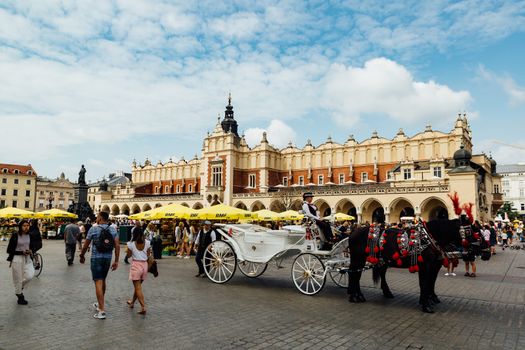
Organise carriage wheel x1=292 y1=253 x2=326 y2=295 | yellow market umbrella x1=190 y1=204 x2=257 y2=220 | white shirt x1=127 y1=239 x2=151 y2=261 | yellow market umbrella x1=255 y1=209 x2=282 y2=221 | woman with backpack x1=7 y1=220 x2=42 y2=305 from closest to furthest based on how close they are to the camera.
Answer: white shirt x1=127 y1=239 x2=151 y2=261 → woman with backpack x1=7 y1=220 x2=42 y2=305 → carriage wheel x1=292 y1=253 x2=326 y2=295 → yellow market umbrella x1=190 y1=204 x2=257 y2=220 → yellow market umbrella x1=255 y1=209 x2=282 y2=221

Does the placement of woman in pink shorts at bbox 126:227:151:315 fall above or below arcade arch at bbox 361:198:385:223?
below

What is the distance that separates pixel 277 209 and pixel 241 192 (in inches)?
327

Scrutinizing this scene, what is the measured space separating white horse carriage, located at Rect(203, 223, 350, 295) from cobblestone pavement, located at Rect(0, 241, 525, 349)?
16.5 inches

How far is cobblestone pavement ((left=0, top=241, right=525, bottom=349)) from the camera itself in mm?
5391

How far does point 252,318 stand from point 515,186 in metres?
93.6

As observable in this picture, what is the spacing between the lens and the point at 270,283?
10.5 meters

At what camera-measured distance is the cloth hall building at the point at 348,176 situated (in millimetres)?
35969

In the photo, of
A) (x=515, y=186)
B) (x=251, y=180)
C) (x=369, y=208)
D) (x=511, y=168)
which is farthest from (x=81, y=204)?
(x=511, y=168)

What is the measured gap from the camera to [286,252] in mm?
9398

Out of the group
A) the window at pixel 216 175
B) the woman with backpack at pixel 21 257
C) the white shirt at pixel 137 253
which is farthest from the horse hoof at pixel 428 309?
the window at pixel 216 175

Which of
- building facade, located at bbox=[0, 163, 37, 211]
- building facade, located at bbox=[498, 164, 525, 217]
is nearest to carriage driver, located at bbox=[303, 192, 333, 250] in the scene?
building facade, located at bbox=[0, 163, 37, 211]

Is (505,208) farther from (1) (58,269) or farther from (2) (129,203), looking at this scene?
(1) (58,269)

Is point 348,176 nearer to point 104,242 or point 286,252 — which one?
point 286,252

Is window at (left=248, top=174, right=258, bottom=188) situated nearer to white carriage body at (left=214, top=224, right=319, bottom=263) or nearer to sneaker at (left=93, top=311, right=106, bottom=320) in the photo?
white carriage body at (left=214, top=224, right=319, bottom=263)
